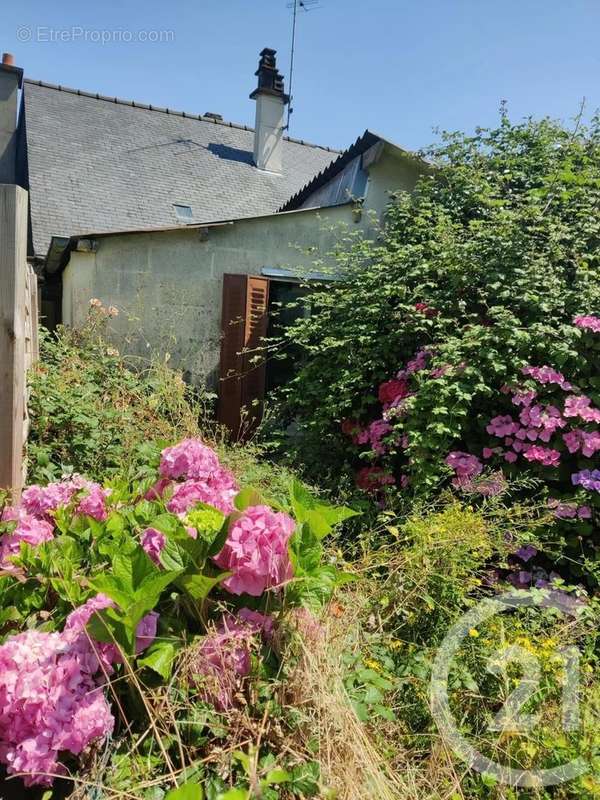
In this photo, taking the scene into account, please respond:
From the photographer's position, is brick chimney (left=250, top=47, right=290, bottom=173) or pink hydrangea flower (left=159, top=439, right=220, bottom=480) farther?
brick chimney (left=250, top=47, right=290, bottom=173)

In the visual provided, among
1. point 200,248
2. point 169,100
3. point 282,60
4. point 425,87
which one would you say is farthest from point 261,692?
point 169,100

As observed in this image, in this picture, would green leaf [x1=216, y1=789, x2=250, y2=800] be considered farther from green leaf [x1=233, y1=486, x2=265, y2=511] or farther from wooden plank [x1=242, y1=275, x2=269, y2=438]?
wooden plank [x1=242, y1=275, x2=269, y2=438]

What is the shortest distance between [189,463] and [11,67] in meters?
14.2

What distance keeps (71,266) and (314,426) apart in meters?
3.96

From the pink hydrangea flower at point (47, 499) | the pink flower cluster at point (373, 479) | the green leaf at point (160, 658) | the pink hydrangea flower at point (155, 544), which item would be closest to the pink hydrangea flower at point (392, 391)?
the pink flower cluster at point (373, 479)

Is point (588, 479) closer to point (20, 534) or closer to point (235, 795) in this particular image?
point (235, 795)

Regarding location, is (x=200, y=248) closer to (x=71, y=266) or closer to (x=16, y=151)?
(x=71, y=266)

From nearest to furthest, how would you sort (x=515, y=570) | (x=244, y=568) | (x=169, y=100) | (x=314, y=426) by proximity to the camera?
(x=244, y=568)
(x=515, y=570)
(x=314, y=426)
(x=169, y=100)

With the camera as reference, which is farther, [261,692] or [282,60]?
[282,60]

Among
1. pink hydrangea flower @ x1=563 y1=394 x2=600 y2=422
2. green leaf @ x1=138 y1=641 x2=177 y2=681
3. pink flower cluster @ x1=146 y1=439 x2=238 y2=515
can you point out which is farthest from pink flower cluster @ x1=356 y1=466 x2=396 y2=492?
green leaf @ x1=138 y1=641 x2=177 y2=681

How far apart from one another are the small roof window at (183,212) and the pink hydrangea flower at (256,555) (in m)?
11.0

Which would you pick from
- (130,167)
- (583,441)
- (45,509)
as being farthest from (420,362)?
(130,167)

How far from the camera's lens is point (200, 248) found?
654cm

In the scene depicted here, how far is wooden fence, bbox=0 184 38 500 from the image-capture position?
1940mm
